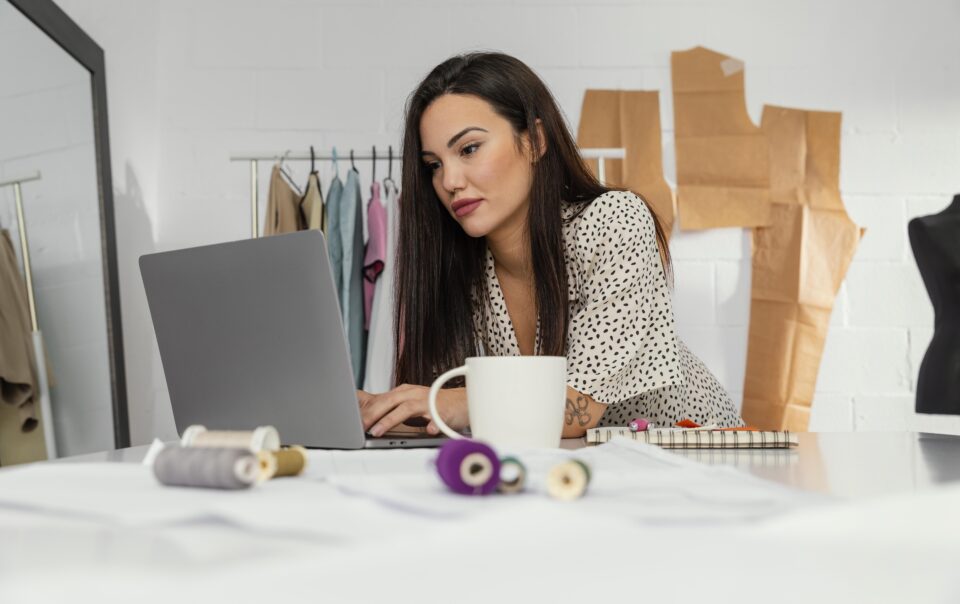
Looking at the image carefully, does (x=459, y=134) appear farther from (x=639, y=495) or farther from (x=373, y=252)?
(x=639, y=495)

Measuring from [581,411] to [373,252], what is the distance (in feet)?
4.26

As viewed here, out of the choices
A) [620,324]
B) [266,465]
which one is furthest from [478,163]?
[266,465]

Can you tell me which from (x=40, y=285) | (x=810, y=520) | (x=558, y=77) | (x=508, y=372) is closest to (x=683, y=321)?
(x=558, y=77)

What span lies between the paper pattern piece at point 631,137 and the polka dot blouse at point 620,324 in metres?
1.08

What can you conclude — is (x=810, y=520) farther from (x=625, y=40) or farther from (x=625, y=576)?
(x=625, y=40)

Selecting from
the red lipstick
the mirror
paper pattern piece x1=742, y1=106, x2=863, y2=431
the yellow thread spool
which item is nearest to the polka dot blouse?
the red lipstick

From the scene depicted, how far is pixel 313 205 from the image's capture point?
2.28 meters

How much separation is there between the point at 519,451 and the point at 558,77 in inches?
83.1

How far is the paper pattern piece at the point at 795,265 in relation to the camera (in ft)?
8.12

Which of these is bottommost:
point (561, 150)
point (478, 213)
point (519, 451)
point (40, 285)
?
point (519, 451)

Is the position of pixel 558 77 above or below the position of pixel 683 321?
above

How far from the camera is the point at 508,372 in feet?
2.26

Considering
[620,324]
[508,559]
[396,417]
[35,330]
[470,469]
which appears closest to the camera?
[508,559]

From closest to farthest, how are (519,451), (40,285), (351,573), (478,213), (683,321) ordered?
(351,573) < (519,451) < (478,213) < (40,285) < (683,321)
